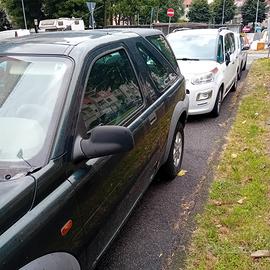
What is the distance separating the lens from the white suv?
7.02 meters

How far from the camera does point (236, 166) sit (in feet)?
15.9

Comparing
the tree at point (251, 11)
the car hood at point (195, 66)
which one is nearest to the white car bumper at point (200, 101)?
the car hood at point (195, 66)

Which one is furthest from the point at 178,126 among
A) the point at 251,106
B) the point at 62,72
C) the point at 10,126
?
the point at 251,106

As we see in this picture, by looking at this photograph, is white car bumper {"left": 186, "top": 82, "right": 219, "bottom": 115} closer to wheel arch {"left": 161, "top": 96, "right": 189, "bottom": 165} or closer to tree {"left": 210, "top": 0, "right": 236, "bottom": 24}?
wheel arch {"left": 161, "top": 96, "right": 189, "bottom": 165}

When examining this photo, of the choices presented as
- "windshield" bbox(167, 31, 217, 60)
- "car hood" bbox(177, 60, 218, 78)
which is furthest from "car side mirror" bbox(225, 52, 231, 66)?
"car hood" bbox(177, 60, 218, 78)

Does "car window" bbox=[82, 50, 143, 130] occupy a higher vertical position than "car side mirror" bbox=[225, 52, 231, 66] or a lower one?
higher

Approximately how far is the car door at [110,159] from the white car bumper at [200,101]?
144 inches

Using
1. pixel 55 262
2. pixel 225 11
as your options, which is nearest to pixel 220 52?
pixel 55 262

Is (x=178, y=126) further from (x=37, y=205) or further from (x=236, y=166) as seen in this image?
(x=37, y=205)

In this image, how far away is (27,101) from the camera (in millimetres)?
2283

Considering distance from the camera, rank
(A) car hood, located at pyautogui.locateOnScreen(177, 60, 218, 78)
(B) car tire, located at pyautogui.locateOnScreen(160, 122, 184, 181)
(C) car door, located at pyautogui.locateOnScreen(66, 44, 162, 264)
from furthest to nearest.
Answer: (A) car hood, located at pyautogui.locateOnScreen(177, 60, 218, 78) < (B) car tire, located at pyautogui.locateOnScreen(160, 122, 184, 181) < (C) car door, located at pyautogui.locateOnScreen(66, 44, 162, 264)

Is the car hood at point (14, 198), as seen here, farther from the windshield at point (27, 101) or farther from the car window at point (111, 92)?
the car window at point (111, 92)

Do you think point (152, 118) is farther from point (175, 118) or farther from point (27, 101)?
point (27, 101)

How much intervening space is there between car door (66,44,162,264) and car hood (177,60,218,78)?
3998 mm
